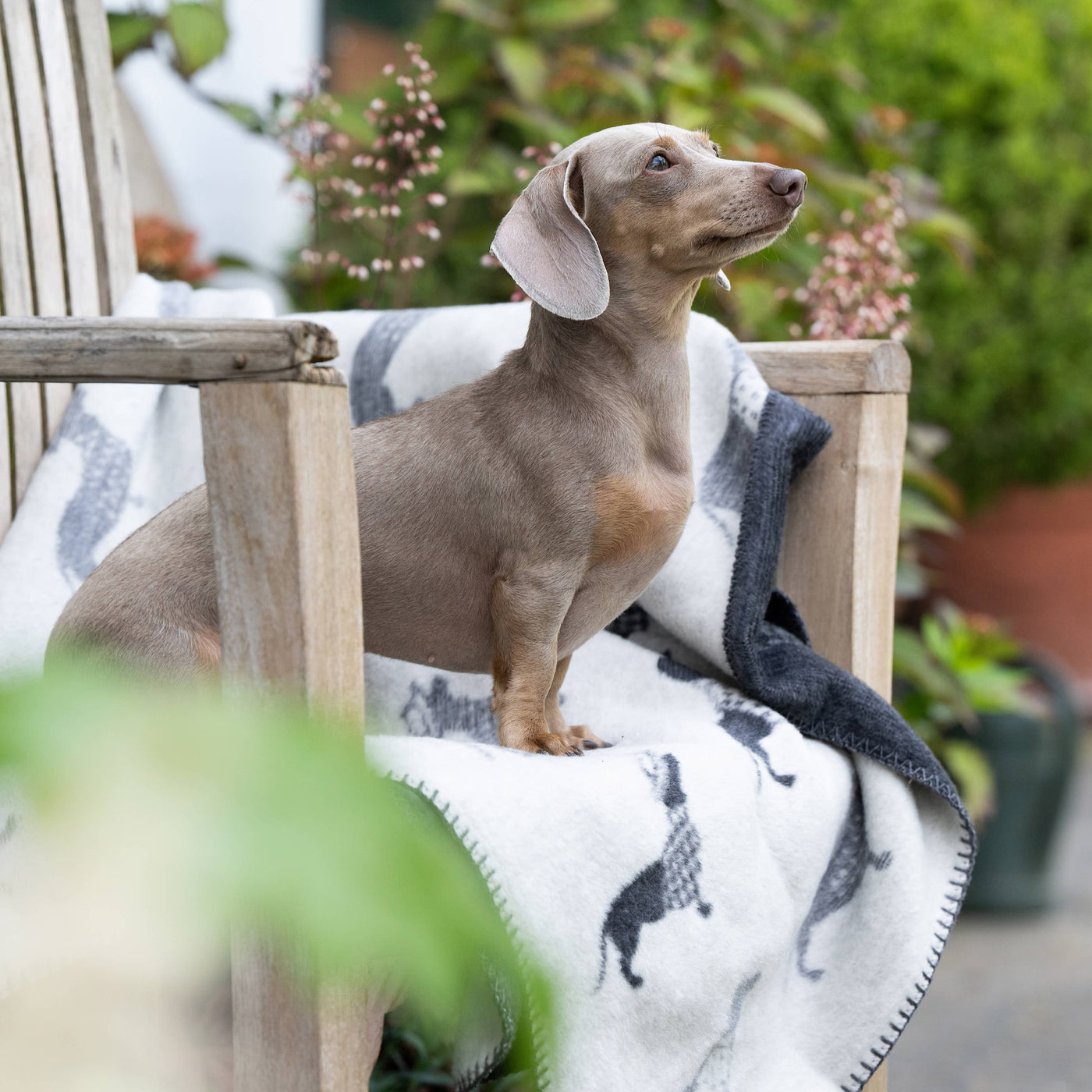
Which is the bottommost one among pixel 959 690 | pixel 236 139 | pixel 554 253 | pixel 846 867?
pixel 959 690

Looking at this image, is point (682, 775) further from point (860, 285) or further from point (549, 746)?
point (860, 285)

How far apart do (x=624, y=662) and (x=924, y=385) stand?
2307 millimetres

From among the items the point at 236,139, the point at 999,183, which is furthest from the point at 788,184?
the point at 236,139

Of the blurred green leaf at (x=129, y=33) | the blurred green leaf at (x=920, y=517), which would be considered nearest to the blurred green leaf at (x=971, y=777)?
the blurred green leaf at (x=920, y=517)

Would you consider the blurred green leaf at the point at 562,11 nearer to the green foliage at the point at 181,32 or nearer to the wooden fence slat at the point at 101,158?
the green foliage at the point at 181,32

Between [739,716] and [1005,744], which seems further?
[1005,744]

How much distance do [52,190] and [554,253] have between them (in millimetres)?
844

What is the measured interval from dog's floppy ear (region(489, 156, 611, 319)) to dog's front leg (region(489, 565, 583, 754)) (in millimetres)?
237

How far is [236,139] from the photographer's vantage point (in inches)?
137

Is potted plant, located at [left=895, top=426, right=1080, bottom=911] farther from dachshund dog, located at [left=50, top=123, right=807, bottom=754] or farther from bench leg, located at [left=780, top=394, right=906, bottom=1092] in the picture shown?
dachshund dog, located at [left=50, top=123, right=807, bottom=754]

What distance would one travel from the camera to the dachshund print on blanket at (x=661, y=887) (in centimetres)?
104

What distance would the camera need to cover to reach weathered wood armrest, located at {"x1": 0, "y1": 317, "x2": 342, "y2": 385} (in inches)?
33.1

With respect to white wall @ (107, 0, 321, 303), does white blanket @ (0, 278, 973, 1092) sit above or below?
below

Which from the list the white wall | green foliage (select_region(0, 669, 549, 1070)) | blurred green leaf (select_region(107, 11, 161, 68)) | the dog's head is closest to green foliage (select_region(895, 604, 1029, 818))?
the dog's head
